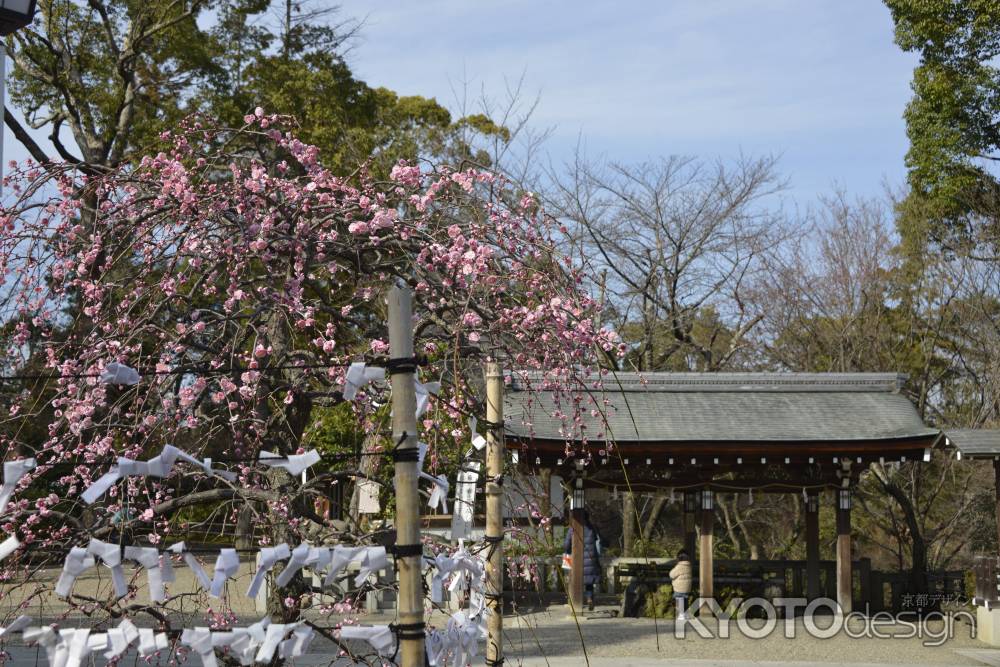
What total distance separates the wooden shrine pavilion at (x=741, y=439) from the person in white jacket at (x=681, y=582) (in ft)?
1.38

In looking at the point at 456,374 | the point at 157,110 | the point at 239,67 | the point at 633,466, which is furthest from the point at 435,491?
the point at 239,67

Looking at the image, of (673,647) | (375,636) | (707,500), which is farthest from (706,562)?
(375,636)

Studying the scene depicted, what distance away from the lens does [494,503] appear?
641 centimetres

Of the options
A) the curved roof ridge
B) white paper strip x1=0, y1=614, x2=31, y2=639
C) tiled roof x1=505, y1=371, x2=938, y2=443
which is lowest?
white paper strip x1=0, y1=614, x2=31, y2=639

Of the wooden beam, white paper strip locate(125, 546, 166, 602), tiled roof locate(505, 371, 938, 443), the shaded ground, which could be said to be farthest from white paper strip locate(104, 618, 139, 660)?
the wooden beam

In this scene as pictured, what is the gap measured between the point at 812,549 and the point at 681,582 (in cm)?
225

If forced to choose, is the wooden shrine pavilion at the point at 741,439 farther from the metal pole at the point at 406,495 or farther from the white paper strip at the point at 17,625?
the white paper strip at the point at 17,625

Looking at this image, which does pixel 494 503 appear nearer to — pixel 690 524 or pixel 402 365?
pixel 402 365

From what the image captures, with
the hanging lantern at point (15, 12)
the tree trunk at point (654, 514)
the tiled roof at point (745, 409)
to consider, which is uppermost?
the hanging lantern at point (15, 12)

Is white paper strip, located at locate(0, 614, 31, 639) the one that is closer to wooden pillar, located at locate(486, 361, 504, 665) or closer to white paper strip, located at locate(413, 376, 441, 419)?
white paper strip, located at locate(413, 376, 441, 419)

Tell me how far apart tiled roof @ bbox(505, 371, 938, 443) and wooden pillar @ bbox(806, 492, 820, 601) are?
4.33 ft

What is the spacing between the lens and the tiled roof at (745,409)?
48.9ft

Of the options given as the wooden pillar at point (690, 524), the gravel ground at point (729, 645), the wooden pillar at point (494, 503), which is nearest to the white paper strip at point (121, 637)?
the wooden pillar at point (494, 503)

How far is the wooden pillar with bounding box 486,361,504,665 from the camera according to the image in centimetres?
620
